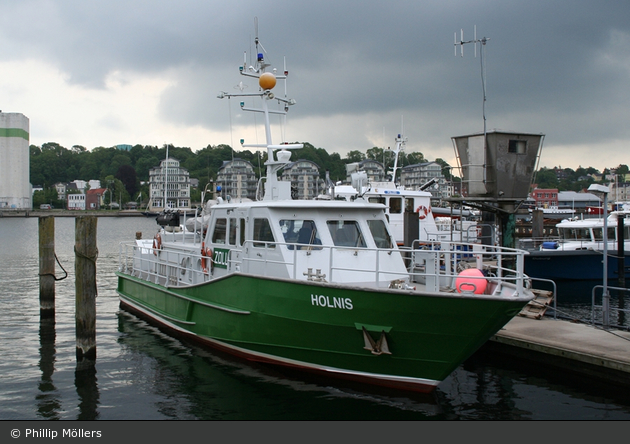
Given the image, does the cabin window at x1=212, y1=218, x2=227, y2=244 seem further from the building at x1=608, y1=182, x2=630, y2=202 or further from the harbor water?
the building at x1=608, y1=182, x2=630, y2=202

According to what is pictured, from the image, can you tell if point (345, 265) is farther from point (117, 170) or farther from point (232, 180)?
point (117, 170)

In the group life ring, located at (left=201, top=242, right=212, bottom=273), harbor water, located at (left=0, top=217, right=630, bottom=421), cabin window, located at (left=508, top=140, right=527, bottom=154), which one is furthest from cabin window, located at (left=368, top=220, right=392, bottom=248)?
cabin window, located at (left=508, top=140, right=527, bottom=154)

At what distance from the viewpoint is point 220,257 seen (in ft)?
38.0

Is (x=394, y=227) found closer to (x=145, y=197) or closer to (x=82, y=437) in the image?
(x=82, y=437)

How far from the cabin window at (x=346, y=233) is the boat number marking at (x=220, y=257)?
2.42 m

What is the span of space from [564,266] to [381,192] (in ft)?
27.0

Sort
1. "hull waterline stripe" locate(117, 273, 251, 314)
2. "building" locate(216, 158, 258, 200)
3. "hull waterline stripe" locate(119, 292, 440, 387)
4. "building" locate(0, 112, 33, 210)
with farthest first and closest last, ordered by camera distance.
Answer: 1. "building" locate(0, 112, 33, 210)
2. "building" locate(216, 158, 258, 200)
3. "hull waterline stripe" locate(117, 273, 251, 314)
4. "hull waterline stripe" locate(119, 292, 440, 387)

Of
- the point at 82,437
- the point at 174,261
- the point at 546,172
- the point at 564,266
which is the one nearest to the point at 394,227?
the point at 564,266

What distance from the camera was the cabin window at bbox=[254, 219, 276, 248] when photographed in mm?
10297

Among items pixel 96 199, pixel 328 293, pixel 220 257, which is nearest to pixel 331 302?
pixel 328 293

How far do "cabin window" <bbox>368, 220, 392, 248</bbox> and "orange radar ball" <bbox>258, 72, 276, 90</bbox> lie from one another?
4215 mm

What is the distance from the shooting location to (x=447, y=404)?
8898mm

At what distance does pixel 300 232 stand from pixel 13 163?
413 feet

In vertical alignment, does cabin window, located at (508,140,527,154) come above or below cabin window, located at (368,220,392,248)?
above
